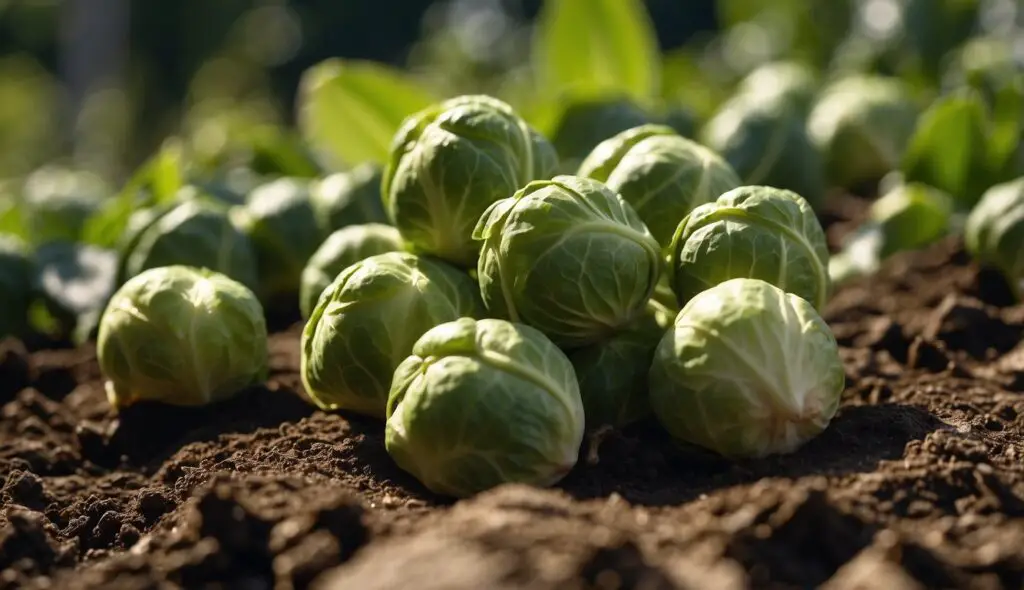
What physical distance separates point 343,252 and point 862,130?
11.6ft

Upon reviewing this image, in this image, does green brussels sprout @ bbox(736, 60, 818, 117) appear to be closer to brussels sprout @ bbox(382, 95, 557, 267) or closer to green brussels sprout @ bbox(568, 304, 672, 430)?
brussels sprout @ bbox(382, 95, 557, 267)

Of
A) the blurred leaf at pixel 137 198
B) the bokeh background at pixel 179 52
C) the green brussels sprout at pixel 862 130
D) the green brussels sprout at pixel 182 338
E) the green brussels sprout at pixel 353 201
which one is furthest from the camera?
the bokeh background at pixel 179 52

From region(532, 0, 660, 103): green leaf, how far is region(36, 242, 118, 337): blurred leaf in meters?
2.58

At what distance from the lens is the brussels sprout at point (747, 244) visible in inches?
128

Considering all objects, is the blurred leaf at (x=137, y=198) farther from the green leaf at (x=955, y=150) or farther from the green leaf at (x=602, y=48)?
the green leaf at (x=955, y=150)

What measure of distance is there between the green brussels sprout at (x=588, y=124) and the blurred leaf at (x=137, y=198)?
1904mm

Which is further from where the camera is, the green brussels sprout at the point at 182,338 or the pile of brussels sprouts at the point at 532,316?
the green brussels sprout at the point at 182,338

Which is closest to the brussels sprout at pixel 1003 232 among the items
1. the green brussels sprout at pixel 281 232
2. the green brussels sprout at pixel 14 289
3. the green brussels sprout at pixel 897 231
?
the green brussels sprout at pixel 897 231

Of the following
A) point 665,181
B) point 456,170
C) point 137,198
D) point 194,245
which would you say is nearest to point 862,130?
point 665,181

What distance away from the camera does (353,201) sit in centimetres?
494

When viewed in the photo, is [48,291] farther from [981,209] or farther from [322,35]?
[322,35]

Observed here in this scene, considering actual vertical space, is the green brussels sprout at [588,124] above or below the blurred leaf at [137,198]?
above

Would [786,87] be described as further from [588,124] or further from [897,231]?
[588,124]

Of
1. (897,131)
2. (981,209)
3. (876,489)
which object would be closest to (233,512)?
(876,489)
